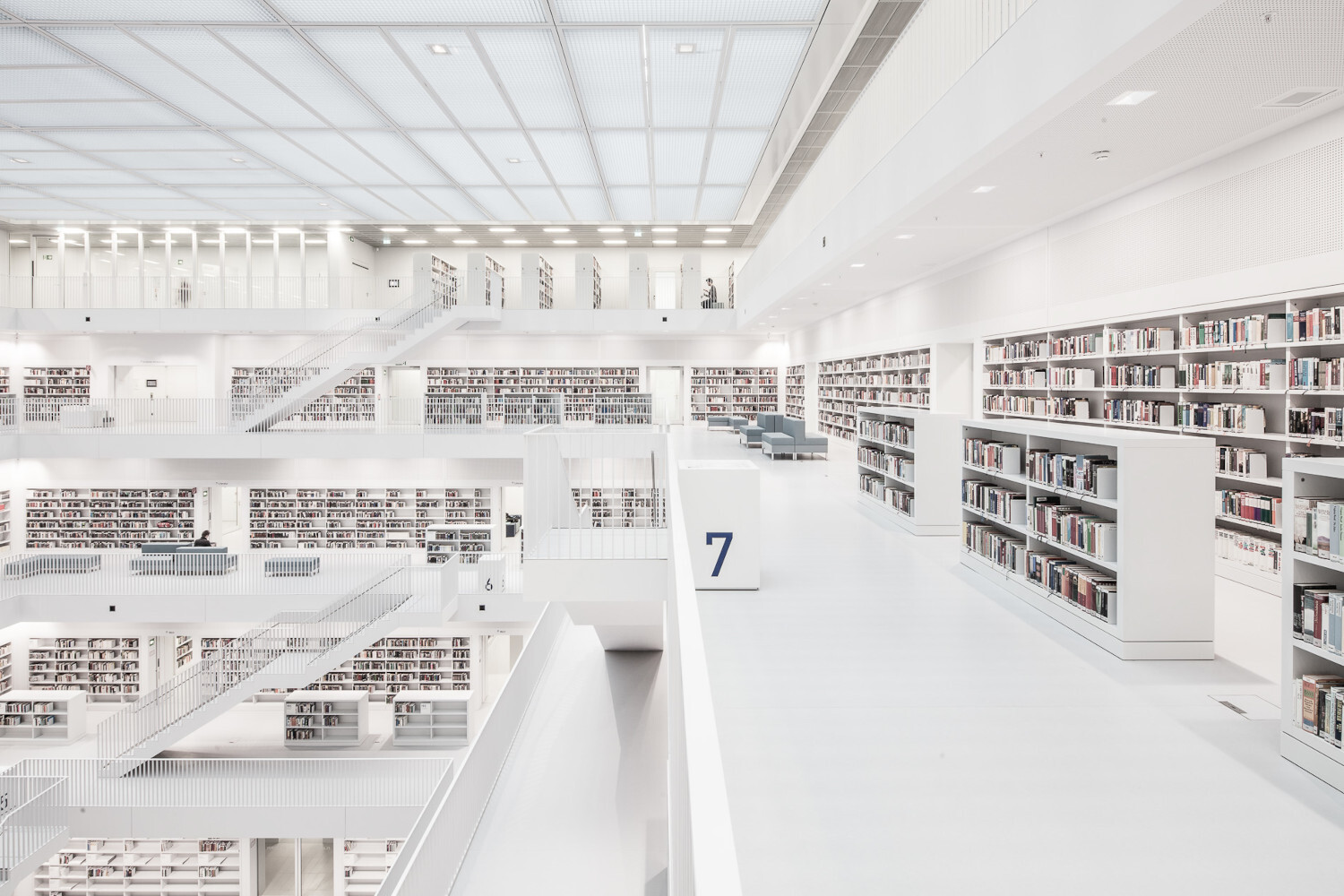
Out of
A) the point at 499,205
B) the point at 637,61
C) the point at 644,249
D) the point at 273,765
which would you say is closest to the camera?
the point at 637,61

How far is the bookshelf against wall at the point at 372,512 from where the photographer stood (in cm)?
1766

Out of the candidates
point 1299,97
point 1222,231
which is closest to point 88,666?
point 1222,231

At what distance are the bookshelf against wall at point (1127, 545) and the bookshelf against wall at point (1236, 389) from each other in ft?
1.83

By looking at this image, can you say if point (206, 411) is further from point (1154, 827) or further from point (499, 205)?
point (1154, 827)

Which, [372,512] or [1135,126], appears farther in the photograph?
[372,512]

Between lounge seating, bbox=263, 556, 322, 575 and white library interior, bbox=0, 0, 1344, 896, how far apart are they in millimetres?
78

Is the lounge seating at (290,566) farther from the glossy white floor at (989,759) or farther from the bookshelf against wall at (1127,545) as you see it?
the bookshelf against wall at (1127,545)

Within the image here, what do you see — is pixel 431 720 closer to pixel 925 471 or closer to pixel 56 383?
pixel 925 471

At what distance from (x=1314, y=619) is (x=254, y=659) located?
1244 centimetres

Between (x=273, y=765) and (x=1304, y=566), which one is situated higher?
(x=1304, y=566)

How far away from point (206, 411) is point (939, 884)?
62.2ft

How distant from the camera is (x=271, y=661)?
11.7 meters

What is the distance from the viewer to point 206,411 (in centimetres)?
1775

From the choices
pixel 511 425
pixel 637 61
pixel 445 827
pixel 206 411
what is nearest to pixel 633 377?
pixel 511 425
